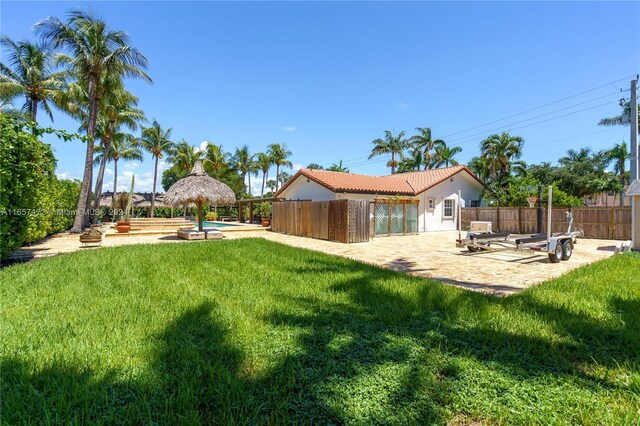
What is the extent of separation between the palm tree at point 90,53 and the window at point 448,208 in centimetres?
2401

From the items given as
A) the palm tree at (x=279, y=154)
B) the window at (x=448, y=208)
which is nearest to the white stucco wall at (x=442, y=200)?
the window at (x=448, y=208)

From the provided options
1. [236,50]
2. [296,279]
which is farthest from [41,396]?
[236,50]

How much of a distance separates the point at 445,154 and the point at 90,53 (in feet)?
120

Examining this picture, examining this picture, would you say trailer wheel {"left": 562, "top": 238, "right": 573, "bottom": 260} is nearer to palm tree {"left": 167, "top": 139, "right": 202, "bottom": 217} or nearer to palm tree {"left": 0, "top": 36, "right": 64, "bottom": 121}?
palm tree {"left": 0, "top": 36, "right": 64, "bottom": 121}

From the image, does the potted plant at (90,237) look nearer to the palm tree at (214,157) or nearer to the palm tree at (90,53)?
the palm tree at (90,53)

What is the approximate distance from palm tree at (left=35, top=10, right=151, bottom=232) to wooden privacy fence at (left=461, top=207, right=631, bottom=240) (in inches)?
1011

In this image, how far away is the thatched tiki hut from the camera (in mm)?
16203

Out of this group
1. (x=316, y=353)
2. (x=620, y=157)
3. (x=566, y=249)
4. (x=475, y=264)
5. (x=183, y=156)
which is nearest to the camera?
(x=316, y=353)

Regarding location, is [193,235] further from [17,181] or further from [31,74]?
[31,74]

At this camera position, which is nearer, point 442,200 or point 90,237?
point 90,237

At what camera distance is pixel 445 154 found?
3856 centimetres

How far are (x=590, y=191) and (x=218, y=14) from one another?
45.5 metres

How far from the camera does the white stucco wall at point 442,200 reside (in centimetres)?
Answer: 2268

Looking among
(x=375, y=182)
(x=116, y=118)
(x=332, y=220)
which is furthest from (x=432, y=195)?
(x=116, y=118)
